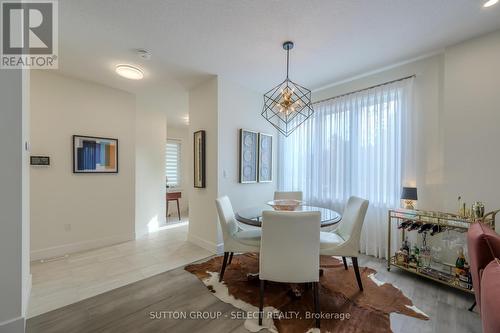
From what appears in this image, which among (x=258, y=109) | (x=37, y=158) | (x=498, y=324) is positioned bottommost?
(x=498, y=324)

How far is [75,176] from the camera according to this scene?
3.26m

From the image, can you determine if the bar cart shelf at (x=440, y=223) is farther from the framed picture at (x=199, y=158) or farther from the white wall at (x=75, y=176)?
the white wall at (x=75, y=176)

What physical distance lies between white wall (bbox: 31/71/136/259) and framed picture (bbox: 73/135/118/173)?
8cm

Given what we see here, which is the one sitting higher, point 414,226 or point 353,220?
point 353,220

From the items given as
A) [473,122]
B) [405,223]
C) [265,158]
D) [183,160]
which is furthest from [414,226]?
[183,160]

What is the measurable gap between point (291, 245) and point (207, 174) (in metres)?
2.03

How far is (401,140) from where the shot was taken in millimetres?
2857

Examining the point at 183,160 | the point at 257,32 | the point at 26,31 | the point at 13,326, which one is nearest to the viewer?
the point at 13,326

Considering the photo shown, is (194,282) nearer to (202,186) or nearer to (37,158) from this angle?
(202,186)

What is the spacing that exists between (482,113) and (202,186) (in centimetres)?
353

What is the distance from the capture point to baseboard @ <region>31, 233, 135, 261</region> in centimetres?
295

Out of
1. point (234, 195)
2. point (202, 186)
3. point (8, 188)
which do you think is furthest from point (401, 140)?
point (8, 188)

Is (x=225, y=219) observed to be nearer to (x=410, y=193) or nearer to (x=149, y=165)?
(x=410, y=193)

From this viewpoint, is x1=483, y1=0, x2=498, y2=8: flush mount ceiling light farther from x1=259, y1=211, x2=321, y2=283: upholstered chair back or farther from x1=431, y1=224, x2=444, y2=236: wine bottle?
x1=259, y1=211, x2=321, y2=283: upholstered chair back
